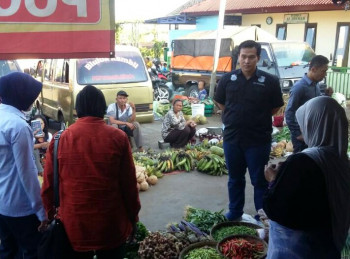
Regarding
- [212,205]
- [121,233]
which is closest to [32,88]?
[121,233]

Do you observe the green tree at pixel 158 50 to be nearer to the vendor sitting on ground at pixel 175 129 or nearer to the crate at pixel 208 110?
the crate at pixel 208 110

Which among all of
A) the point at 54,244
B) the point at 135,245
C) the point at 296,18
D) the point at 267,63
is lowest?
the point at 135,245

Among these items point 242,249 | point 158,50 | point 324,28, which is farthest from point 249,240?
point 158,50

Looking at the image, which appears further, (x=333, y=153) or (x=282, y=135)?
(x=282, y=135)

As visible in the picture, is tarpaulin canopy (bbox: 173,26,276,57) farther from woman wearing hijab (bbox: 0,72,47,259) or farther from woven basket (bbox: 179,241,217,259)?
woman wearing hijab (bbox: 0,72,47,259)

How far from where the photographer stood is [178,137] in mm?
8383

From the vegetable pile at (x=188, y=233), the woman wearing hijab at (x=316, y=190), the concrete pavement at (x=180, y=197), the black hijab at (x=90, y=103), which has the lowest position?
the concrete pavement at (x=180, y=197)

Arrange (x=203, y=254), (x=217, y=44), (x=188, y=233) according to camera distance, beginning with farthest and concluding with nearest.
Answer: (x=217, y=44)
(x=188, y=233)
(x=203, y=254)

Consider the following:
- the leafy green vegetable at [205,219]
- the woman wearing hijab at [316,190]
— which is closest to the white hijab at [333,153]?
the woman wearing hijab at [316,190]

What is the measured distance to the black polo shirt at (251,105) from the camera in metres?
4.20

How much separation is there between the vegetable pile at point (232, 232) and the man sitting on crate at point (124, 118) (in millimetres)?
4285

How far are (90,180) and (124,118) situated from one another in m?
5.65

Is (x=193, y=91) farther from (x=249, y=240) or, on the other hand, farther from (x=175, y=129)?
(x=249, y=240)

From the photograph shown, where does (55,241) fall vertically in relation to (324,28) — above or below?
below
